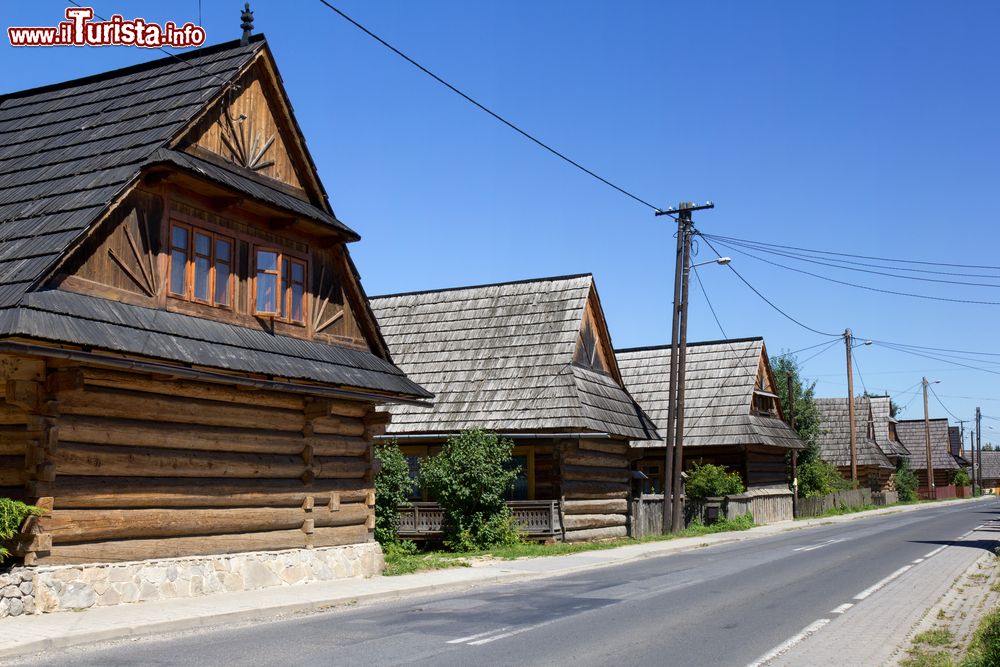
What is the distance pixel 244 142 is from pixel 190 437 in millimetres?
5716

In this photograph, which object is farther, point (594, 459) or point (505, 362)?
point (505, 362)

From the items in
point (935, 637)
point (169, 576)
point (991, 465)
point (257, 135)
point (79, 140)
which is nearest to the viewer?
point (935, 637)

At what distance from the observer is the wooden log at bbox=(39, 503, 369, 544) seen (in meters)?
13.9

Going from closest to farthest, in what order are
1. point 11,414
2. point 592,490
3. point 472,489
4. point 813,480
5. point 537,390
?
point 11,414
point 472,489
point 537,390
point 592,490
point 813,480

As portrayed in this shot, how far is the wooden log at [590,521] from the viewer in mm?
29289

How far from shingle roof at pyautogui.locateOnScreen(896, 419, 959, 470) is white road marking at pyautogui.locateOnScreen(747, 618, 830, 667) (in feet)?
326

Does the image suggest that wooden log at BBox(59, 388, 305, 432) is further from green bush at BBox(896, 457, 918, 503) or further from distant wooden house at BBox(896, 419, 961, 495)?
distant wooden house at BBox(896, 419, 961, 495)

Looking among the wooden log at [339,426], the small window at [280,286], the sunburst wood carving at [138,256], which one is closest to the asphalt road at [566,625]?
the wooden log at [339,426]

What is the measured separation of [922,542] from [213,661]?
24.5 m

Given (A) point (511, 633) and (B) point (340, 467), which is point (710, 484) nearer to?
(B) point (340, 467)

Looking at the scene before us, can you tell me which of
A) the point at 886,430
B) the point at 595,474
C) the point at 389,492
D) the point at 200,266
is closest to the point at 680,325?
the point at 595,474

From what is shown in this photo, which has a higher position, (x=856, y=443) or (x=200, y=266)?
(x=200, y=266)

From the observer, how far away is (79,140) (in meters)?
17.4

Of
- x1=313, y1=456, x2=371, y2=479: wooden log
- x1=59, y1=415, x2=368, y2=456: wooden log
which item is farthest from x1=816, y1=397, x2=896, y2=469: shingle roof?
x1=59, y1=415, x2=368, y2=456: wooden log
